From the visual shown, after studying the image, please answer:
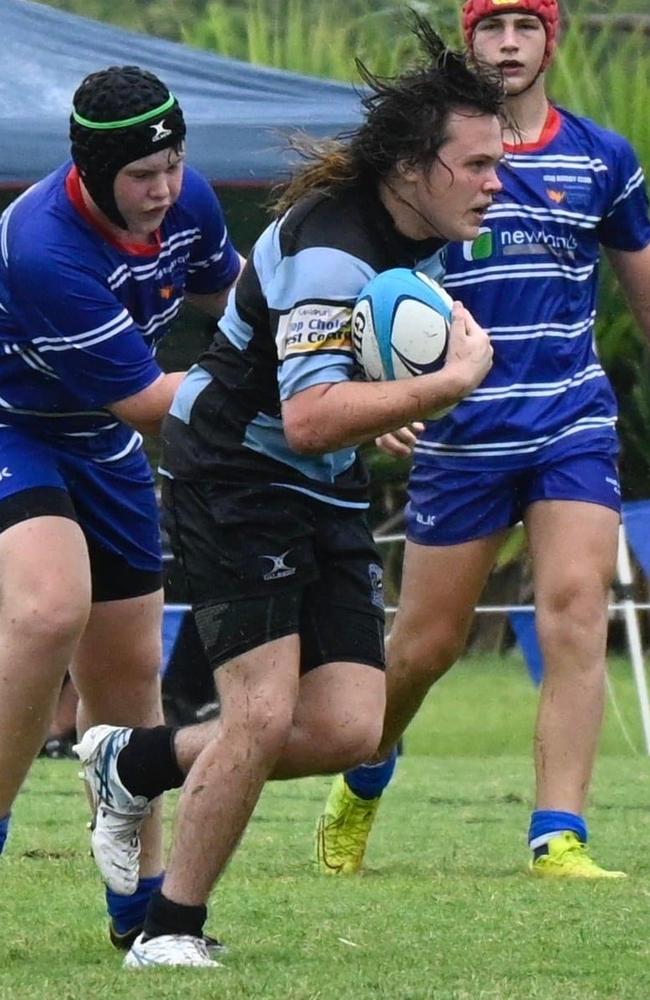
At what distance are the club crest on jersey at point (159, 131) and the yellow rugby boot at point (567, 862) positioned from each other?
6.84 feet

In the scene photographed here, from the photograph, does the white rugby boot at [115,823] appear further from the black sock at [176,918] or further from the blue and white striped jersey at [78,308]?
the blue and white striped jersey at [78,308]

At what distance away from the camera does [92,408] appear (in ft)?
15.8

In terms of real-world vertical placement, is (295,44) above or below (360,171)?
below

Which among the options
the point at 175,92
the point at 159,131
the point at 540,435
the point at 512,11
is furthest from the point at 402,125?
the point at 175,92

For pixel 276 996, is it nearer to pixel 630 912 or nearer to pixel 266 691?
pixel 266 691

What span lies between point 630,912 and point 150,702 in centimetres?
116

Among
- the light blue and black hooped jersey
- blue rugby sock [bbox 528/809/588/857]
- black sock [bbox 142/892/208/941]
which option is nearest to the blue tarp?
blue rugby sock [bbox 528/809/588/857]

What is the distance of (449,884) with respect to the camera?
5.43 meters

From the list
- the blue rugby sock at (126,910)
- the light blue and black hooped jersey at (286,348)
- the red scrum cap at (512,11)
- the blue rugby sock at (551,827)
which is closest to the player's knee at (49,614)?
the light blue and black hooped jersey at (286,348)

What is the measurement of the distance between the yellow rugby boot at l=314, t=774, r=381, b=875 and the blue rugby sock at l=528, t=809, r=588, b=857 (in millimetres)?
572

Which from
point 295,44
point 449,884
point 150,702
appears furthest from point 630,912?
point 295,44

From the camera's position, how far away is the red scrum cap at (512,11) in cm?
582

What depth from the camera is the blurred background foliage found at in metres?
13.0

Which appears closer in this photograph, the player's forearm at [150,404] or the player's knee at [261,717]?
the player's knee at [261,717]
